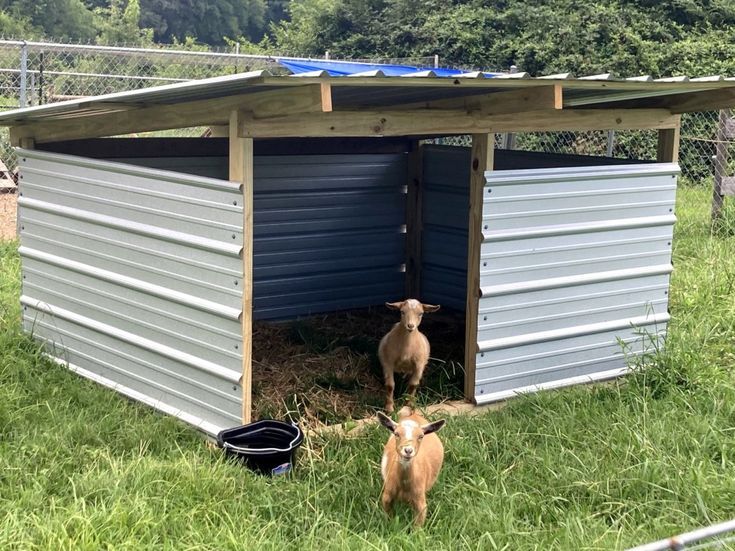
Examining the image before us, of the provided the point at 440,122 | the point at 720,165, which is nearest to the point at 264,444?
the point at 440,122

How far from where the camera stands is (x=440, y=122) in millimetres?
5965

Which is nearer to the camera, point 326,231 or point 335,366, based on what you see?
point 335,366

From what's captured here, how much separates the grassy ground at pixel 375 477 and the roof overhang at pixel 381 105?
1690 mm

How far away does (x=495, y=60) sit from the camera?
18469mm

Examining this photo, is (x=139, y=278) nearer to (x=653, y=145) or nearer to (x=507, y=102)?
(x=507, y=102)

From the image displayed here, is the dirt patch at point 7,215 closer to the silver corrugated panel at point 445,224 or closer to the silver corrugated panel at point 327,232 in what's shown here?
the silver corrugated panel at point 327,232

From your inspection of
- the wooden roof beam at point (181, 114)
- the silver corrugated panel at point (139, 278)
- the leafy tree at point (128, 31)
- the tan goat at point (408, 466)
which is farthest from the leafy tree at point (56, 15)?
the tan goat at point (408, 466)

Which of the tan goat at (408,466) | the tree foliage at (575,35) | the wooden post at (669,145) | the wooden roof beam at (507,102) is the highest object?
the tree foliage at (575,35)

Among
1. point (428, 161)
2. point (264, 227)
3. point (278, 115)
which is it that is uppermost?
point (278, 115)

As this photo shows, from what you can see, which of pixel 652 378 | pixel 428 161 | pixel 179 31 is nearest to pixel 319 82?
pixel 652 378

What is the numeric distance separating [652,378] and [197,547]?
3.50 meters

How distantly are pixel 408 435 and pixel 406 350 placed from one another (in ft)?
6.12

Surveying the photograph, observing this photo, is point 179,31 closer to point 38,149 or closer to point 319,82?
point 38,149

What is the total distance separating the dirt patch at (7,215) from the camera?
10.7 meters
